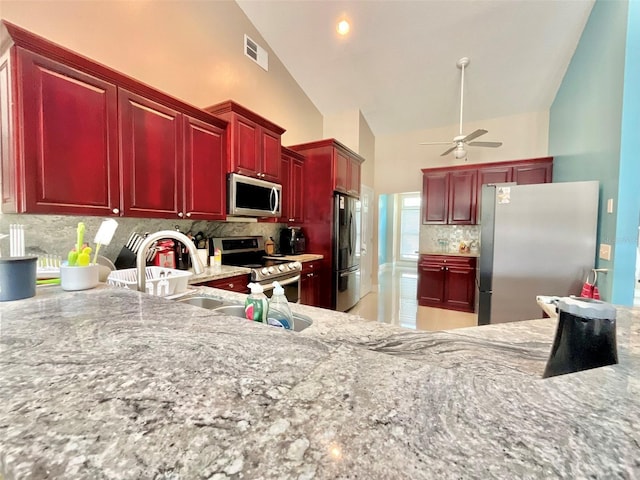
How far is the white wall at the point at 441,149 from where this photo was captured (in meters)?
4.62

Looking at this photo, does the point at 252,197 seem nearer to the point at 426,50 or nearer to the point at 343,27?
the point at 343,27

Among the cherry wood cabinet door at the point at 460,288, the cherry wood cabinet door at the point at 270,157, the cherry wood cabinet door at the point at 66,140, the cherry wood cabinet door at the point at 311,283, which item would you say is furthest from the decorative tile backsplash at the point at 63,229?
the cherry wood cabinet door at the point at 460,288

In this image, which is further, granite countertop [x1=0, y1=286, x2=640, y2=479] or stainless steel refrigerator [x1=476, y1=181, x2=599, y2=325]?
stainless steel refrigerator [x1=476, y1=181, x2=599, y2=325]

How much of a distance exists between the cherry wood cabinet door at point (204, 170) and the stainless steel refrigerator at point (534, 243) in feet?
8.65

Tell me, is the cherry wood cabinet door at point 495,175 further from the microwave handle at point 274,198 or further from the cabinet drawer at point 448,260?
the microwave handle at point 274,198

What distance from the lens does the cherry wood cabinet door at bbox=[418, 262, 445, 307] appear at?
4.59 metres

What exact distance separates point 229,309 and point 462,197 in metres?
4.48

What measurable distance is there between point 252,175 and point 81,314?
2.18 metres

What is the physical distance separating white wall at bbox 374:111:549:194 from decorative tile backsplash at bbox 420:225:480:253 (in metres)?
0.85

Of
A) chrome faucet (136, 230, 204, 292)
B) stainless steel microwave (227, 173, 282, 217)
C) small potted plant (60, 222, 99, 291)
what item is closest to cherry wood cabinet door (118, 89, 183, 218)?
stainless steel microwave (227, 173, 282, 217)

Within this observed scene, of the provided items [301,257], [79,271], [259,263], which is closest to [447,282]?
[301,257]

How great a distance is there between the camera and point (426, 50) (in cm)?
360

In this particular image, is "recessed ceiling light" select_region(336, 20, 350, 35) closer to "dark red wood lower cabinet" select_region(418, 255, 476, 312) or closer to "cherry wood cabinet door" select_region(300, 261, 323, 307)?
"cherry wood cabinet door" select_region(300, 261, 323, 307)

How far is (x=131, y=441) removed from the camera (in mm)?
353
